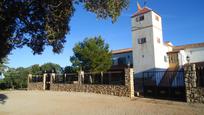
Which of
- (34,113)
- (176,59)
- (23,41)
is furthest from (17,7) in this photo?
(176,59)

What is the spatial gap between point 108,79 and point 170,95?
645 cm

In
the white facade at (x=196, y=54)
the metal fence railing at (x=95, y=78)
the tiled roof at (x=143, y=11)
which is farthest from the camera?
the white facade at (x=196, y=54)

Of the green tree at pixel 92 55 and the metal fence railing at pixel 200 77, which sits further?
the green tree at pixel 92 55

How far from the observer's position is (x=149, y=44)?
32438 millimetres

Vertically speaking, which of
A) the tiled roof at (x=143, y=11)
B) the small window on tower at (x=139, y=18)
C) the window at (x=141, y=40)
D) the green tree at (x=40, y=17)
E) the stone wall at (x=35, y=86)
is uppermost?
the tiled roof at (x=143, y=11)

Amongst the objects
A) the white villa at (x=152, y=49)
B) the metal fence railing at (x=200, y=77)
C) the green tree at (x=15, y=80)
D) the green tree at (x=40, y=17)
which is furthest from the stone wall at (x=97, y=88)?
the green tree at (x=15, y=80)

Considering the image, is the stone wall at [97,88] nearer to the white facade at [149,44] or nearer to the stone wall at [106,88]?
the stone wall at [106,88]

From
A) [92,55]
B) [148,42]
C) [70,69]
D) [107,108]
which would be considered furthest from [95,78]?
[70,69]

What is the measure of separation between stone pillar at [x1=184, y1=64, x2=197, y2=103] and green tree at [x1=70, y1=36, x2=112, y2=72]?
2078 cm

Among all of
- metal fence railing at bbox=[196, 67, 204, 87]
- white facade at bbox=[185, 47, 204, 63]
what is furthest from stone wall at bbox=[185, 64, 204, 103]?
white facade at bbox=[185, 47, 204, 63]

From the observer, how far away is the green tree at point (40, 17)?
8.87 metres

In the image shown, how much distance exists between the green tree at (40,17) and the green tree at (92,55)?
2315 cm

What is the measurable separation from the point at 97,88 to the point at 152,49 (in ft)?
48.0

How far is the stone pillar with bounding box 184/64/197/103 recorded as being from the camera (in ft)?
45.0
